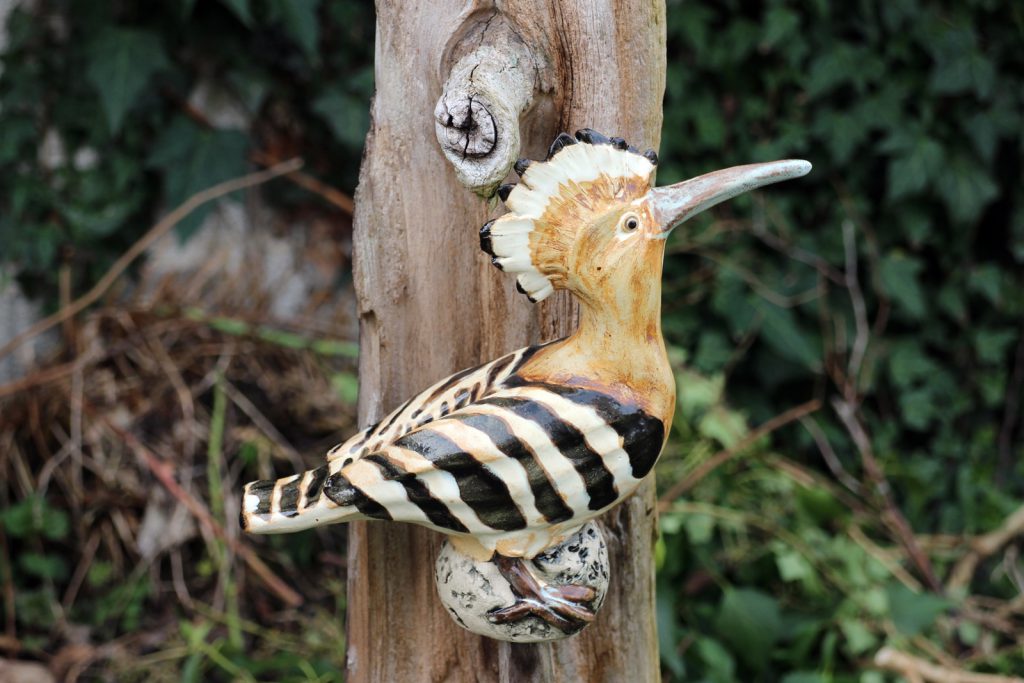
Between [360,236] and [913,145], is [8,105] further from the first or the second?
[913,145]

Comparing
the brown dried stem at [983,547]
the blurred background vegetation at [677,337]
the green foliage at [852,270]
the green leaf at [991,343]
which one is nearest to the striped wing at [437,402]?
the blurred background vegetation at [677,337]

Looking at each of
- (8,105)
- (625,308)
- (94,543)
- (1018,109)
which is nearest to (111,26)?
(8,105)

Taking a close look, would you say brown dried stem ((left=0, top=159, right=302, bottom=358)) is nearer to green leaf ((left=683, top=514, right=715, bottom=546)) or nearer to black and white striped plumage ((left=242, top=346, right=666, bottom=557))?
green leaf ((left=683, top=514, right=715, bottom=546))

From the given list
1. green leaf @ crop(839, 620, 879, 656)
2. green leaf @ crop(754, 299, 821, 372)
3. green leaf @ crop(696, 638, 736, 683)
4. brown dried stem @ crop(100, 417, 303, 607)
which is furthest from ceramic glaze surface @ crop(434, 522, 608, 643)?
green leaf @ crop(754, 299, 821, 372)

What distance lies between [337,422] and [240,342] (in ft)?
0.82

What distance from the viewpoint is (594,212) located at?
864mm

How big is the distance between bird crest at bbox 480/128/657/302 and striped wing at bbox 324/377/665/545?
114 mm

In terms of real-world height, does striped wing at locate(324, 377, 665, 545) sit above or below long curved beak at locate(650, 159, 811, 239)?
below

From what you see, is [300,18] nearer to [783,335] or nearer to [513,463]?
[783,335]

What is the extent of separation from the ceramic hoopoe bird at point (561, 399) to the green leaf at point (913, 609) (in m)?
1.06

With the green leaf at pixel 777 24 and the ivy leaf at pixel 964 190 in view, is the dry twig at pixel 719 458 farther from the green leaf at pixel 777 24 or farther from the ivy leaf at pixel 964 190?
the green leaf at pixel 777 24

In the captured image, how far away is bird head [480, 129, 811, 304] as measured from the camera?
2.81ft

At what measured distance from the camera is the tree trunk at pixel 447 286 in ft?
3.24

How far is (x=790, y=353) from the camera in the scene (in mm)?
2068
